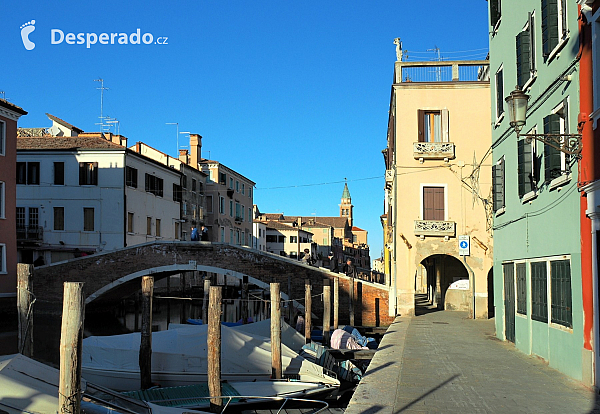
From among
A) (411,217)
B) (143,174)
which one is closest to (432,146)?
(411,217)

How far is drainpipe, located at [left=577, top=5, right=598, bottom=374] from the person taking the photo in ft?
28.1

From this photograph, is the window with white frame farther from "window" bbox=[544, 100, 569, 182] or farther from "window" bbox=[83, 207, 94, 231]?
"window" bbox=[83, 207, 94, 231]

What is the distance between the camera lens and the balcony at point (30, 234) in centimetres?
3356

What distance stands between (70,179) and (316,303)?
1635 centimetres

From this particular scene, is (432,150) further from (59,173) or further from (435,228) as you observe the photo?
(59,173)

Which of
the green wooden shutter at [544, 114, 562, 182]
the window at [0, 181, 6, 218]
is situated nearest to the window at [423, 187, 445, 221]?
the green wooden shutter at [544, 114, 562, 182]

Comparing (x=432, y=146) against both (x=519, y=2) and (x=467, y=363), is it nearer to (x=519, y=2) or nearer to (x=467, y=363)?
(x=519, y=2)

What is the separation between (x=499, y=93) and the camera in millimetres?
14844

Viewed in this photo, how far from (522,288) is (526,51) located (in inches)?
178

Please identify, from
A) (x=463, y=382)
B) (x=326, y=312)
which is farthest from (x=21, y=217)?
(x=463, y=382)

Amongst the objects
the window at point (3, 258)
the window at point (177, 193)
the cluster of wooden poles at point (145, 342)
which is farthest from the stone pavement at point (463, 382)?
the window at point (177, 193)

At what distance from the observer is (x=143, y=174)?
3762 cm

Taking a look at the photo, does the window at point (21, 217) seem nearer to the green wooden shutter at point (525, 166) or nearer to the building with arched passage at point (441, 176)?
the building with arched passage at point (441, 176)

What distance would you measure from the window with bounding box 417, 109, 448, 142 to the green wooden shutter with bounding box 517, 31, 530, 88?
10595 mm
